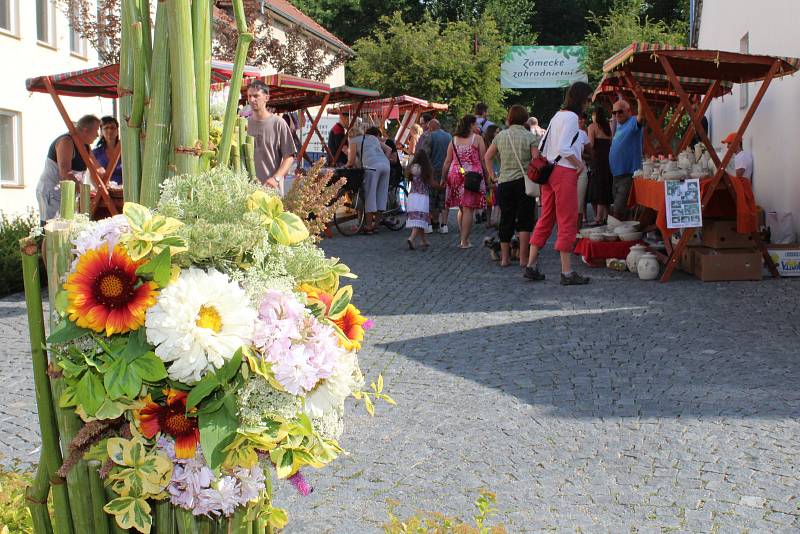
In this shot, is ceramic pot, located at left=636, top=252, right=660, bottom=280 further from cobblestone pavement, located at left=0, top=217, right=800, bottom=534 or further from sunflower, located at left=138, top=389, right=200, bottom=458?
sunflower, located at left=138, top=389, right=200, bottom=458

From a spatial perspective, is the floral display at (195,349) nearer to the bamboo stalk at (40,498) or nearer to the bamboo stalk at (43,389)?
the bamboo stalk at (43,389)

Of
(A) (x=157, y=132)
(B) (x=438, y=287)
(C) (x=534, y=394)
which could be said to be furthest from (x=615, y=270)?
(A) (x=157, y=132)

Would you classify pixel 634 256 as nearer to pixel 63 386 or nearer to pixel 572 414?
pixel 572 414

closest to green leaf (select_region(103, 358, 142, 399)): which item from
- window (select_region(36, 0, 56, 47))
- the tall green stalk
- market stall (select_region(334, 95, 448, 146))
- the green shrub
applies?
the tall green stalk

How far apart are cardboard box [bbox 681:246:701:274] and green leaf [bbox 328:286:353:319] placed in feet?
29.9

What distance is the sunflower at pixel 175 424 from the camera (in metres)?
2.25

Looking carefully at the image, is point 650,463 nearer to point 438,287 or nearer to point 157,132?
point 157,132

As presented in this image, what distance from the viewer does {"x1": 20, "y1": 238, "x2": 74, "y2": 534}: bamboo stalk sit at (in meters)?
2.46

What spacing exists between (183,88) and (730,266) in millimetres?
8958

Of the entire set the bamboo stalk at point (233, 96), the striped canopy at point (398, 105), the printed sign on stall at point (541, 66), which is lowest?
the bamboo stalk at point (233, 96)

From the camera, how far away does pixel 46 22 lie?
821 inches

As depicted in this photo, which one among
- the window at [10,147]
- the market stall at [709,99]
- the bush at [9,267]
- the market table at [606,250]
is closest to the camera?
the market stall at [709,99]

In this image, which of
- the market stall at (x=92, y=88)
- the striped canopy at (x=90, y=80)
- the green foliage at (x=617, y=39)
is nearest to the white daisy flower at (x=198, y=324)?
the market stall at (x=92, y=88)

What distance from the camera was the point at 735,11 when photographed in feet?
57.6
